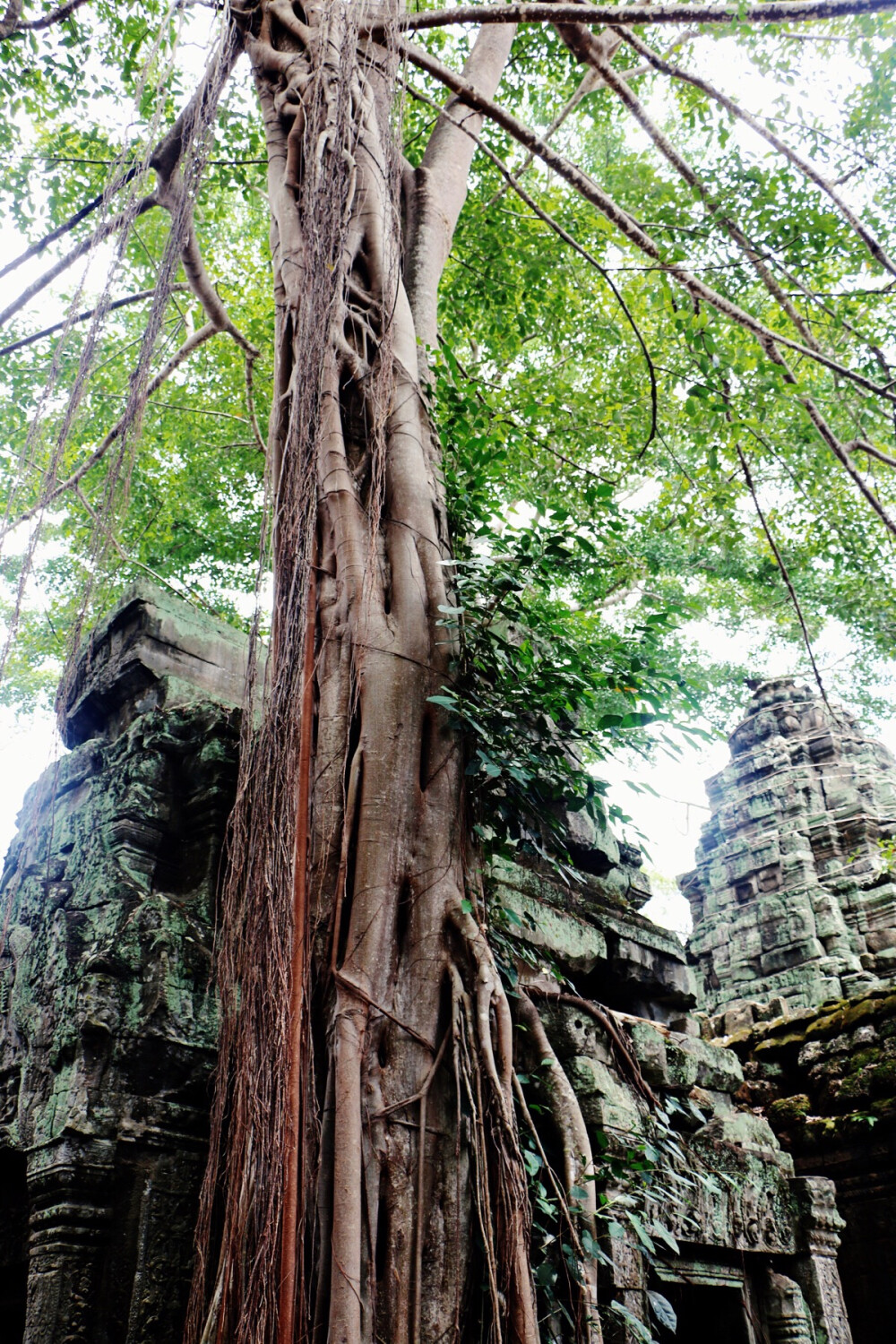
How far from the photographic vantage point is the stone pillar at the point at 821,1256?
344cm

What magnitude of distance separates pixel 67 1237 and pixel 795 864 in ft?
25.4

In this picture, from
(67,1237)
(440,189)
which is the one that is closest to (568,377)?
(440,189)

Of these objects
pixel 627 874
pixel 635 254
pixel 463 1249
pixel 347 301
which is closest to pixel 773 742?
pixel 635 254

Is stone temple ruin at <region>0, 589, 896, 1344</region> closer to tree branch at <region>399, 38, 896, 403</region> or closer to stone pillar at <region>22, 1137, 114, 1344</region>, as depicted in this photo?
stone pillar at <region>22, 1137, 114, 1344</region>

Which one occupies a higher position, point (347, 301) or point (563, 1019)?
point (347, 301)

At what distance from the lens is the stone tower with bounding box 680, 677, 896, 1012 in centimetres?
814

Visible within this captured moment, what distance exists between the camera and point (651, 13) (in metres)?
3.27

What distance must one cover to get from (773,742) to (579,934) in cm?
688

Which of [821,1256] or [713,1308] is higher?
[821,1256]

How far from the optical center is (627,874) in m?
4.10

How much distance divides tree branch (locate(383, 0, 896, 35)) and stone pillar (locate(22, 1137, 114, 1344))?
3.77 metres

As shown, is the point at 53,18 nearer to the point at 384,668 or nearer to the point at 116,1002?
the point at 384,668

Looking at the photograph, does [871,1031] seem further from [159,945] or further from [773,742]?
[773,742]

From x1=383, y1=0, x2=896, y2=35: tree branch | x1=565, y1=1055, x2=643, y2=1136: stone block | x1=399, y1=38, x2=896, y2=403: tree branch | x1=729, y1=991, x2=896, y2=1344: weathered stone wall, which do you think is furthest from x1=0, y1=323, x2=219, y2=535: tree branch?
x1=729, y1=991, x2=896, y2=1344: weathered stone wall
